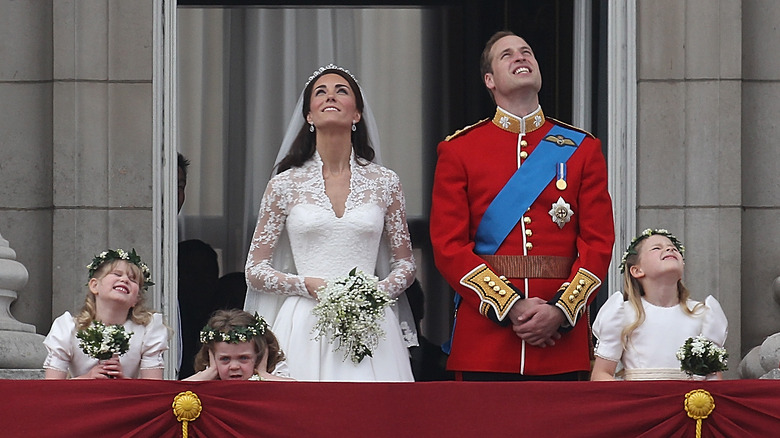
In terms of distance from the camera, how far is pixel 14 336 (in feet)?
23.4

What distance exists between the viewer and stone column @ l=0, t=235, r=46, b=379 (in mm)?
7008

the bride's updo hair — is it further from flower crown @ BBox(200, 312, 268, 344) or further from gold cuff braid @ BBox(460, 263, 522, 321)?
flower crown @ BBox(200, 312, 268, 344)

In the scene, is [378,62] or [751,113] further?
[378,62]

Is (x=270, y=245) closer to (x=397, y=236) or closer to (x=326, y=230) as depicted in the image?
(x=326, y=230)

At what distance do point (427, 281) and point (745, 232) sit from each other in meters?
2.14

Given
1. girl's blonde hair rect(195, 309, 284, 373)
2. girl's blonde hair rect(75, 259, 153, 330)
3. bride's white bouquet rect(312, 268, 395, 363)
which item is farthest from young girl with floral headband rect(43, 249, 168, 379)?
bride's white bouquet rect(312, 268, 395, 363)

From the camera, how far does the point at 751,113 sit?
8.19 m

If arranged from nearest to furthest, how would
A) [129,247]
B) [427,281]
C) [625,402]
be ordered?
[625,402]
[129,247]
[427,281]

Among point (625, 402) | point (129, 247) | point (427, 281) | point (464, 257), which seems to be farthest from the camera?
point (427, 281)

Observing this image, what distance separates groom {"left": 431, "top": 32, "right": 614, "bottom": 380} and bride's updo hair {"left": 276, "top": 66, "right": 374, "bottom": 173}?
541 mm

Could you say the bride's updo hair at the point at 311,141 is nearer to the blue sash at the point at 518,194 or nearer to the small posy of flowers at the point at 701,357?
the blue sash at the point at 518,194

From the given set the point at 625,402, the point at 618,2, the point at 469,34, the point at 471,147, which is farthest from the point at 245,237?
the point at 625,402

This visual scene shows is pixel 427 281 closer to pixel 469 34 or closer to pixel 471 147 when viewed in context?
pixel 469 34

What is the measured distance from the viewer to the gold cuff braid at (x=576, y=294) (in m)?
6.11
